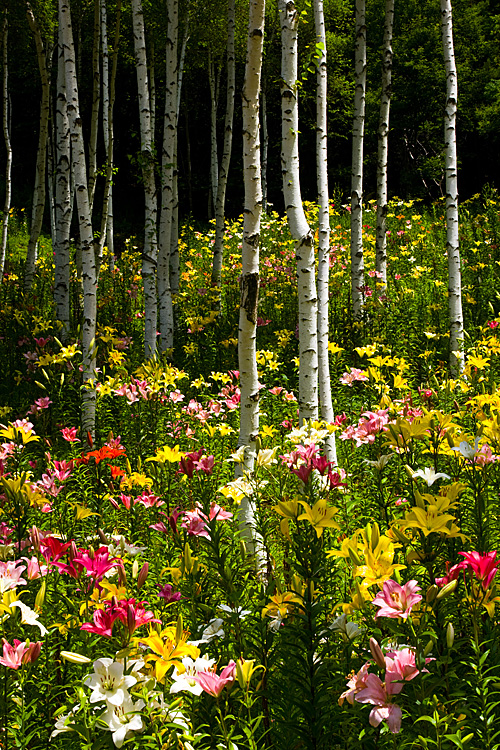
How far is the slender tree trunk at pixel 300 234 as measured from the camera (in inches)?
156

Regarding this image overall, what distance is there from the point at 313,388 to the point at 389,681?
108 inches

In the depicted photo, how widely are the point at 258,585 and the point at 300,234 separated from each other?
240 cm

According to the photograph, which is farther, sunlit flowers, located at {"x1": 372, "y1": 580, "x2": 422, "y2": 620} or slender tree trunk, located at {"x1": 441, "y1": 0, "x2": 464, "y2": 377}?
slender tree trunk, located at {"x1": 441, "y1": 0, "x2": 464, "y2": 377}

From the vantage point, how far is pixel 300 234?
402 centimetres

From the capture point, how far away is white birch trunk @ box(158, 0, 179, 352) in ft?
23.6

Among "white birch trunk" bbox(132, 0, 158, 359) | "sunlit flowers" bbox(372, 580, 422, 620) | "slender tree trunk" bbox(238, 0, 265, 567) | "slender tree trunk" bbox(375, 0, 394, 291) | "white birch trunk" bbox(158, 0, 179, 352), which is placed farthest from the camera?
"slender tree trunk" bbox(375, 0, 394, 291)

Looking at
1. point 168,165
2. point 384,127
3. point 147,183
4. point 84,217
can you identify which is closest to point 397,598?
point 84,217

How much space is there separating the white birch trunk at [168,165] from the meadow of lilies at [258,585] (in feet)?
5.57

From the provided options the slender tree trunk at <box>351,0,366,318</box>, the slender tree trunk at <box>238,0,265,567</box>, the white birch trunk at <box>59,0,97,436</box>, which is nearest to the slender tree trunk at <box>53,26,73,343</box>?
the white birch trunk at <box>59,0,97,436</box>

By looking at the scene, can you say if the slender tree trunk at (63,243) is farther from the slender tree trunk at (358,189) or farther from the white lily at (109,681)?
the white lily at (109,681)

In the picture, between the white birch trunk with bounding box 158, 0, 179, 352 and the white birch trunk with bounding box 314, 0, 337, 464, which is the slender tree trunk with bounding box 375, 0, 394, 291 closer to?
the white birch trunk with bounding box 158, 0, 179, 352

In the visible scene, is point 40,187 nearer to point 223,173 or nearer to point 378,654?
point 223,173

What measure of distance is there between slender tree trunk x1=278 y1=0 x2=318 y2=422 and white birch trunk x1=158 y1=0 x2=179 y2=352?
326 centimetres

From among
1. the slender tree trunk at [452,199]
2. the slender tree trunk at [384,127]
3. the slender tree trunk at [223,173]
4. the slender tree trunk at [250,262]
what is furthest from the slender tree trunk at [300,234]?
the slender tree trunk at [223,173]
